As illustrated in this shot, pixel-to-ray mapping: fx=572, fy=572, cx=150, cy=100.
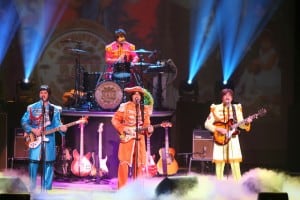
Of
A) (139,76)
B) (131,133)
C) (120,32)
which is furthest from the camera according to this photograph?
(120,32)

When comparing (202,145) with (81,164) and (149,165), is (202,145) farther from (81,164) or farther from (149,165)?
(81,164)

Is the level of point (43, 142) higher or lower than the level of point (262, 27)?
lower

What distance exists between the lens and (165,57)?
10711mm

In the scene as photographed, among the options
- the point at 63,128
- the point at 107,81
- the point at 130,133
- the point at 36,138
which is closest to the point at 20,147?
the point at 36,138

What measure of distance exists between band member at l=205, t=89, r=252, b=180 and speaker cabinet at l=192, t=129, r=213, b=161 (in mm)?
449

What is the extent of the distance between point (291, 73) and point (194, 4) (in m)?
2.20

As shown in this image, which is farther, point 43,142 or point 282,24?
point 282,24

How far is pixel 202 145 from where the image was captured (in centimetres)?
977

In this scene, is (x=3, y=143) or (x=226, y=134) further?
(x=3, y=143)

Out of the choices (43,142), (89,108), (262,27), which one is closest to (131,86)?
(89,108)

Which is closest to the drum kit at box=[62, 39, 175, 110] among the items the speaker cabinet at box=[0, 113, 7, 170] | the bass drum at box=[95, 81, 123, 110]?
the bass drum at box=[95, 81, 123, 110]

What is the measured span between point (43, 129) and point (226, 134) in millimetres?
2942

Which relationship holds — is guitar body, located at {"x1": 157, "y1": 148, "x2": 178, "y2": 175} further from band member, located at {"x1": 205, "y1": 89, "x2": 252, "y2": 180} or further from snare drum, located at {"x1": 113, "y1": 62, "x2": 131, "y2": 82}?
snare drum, located at {"x1": 113, "y1": 62, "x2": 131, "y2": 82}

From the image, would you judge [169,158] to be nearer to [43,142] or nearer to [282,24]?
[43,142]
